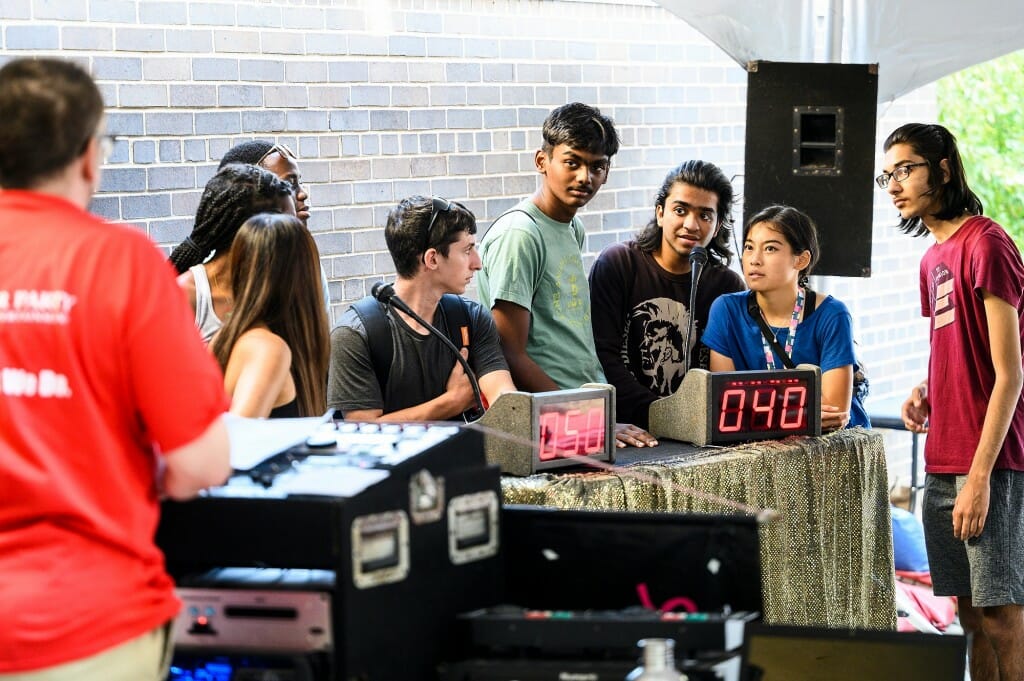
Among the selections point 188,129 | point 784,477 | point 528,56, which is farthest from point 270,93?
point 784,477

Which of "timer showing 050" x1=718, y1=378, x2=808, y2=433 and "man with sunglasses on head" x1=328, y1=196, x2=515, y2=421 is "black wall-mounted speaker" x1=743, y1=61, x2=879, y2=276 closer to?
"timer showing 050" x1=718, y1=378, x2=808, y2=433

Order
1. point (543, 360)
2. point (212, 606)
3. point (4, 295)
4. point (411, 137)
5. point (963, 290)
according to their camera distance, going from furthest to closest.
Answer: point (411, 137) < point (543, 360) < point (963, 290) < point (212, 606) < point (4, 295)

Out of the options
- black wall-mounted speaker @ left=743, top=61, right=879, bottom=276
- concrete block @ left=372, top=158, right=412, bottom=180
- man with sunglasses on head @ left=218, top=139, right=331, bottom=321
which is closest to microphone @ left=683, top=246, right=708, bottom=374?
black wall-mounted speaker @ left=743, top=61, right=879, bottom=276

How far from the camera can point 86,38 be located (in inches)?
154

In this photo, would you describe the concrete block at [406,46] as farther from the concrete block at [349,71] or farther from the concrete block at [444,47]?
the concrete block at [349,71]

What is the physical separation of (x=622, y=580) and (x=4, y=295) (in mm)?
990

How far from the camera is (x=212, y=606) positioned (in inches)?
69.2

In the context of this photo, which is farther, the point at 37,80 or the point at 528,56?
the point at 528,56

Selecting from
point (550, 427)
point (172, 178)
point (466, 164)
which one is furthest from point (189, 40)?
point (550, 427)

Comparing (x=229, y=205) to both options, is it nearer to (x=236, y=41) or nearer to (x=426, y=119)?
(x=236, y=41)

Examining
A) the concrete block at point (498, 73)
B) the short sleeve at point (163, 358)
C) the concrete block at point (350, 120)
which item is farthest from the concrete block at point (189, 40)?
the short sleeve at point (163, 358)

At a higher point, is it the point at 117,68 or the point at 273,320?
Result: the point at 117,68

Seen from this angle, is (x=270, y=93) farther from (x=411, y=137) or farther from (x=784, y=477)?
(x=784, y=477)

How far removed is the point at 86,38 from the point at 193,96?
40cm
